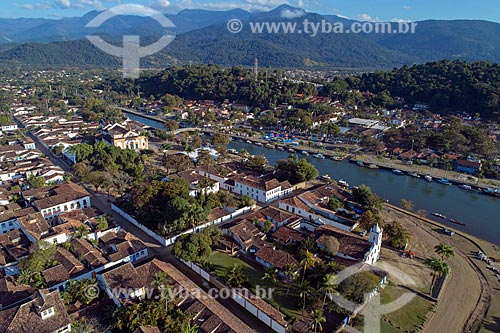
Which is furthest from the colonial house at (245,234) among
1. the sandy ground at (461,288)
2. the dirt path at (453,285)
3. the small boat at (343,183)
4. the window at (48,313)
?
the small boat at (343,183)

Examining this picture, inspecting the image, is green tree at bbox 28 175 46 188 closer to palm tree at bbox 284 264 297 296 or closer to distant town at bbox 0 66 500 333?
distant town at bbox 0 66 500 333

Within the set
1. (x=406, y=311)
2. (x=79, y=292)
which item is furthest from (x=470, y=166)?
(x=79, y=292)

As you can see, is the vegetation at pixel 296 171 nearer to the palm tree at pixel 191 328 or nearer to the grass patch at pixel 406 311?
the grass patch at pixel 406 311

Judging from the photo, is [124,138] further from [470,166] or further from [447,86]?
[447,86]

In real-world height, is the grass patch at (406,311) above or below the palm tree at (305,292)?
below

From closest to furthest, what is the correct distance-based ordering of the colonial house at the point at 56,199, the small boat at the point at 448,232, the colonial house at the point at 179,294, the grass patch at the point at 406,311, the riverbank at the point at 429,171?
the colonial house at the point at 179,294 → the grass patch at the point at 406,311 → the colonial house at the point at 56,199 → the small boat at the point at 448,232 → the riverbank at the point at 429,171

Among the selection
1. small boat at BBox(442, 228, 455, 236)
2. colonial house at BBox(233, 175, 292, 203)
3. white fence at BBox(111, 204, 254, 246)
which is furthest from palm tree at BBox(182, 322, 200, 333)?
small boat at BBox(442, 228, 455, 236)
